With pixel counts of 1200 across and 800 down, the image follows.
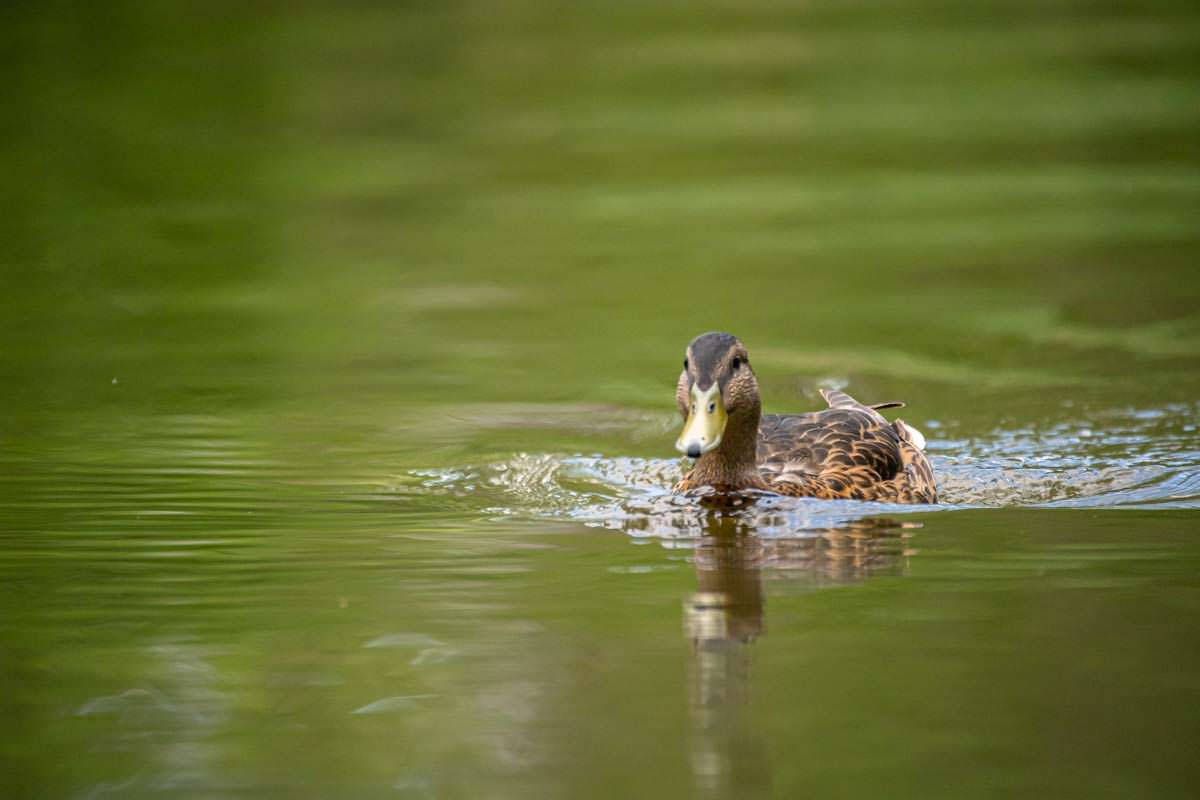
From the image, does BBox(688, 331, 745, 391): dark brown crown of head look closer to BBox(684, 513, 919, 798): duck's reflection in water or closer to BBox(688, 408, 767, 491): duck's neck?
BBox(688, 408, 767, 491): duck's neck

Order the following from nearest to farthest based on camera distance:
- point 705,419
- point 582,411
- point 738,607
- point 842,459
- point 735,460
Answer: point 738,607 < point 705,419 < point 735,460 < point 842,459 < point 582,411

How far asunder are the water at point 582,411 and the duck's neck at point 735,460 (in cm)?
17

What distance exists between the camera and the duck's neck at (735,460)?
911 centimetres

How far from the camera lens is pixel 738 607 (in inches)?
284

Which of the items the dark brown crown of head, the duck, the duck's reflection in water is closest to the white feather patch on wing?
the duck

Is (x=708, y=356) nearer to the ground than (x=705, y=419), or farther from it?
farther from it

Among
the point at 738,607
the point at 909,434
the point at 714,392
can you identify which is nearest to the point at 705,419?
the point at 714,392

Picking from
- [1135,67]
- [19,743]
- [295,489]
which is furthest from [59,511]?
[1135,67]

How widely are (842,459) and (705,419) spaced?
1.21 m

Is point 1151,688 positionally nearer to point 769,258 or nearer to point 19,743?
point 19,743

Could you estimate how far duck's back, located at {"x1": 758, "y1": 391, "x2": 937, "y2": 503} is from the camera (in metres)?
9.23

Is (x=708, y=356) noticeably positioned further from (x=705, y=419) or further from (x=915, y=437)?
(x=915, y=437)

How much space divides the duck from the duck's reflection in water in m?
0.40

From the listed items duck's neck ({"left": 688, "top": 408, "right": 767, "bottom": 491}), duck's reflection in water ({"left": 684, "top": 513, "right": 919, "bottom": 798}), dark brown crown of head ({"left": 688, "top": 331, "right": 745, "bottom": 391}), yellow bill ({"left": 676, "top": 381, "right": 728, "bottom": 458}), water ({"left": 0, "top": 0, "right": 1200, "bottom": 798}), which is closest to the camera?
duck's reflection in water ({"left": 684, "top": 513, "right": 919, "bottom": 798})
